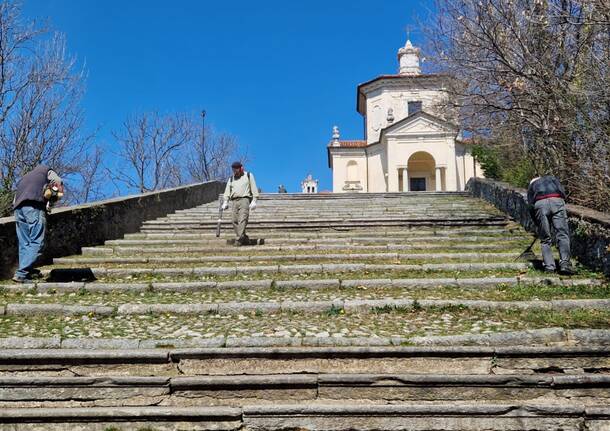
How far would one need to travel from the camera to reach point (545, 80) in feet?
30.3

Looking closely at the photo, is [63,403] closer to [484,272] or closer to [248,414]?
[248,414]

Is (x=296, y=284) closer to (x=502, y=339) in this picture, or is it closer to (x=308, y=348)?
(x=308, y=348)

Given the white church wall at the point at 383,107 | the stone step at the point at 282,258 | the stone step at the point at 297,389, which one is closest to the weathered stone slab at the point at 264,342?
the stone step at the point at 297,389

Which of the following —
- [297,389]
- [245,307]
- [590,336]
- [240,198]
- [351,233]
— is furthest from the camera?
[351,233]

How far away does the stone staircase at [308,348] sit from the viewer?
3637 mm

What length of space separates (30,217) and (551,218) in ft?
23.4

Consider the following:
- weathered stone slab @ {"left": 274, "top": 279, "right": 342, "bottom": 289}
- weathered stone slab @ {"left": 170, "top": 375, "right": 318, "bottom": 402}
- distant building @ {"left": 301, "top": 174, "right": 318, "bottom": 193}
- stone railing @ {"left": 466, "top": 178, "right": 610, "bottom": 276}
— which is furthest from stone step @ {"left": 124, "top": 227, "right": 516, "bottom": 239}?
distant building @ {"left": 301, "top": 174, "right": 318, "bottom": 193}

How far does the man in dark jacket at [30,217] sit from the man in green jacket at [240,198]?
3582mm

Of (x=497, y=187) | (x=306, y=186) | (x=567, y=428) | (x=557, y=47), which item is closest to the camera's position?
→ (x=567, y=428)

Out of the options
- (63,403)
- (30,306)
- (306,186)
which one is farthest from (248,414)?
(306,186)

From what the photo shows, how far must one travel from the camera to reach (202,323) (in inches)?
206

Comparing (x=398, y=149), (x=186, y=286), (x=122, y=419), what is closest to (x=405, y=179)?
(x=398, y=149)

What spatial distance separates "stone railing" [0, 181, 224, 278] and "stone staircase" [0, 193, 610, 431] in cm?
72

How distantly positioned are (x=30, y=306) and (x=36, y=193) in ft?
5.48
